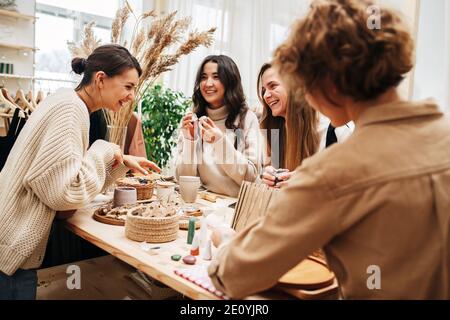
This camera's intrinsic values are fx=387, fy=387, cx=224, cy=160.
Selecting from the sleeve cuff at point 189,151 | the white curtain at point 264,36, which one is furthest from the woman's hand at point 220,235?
the sleeve cuff at point 189,151

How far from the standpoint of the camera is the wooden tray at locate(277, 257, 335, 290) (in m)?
0.89

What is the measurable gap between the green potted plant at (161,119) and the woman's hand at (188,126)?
1.24 metres

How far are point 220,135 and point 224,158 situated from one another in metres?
0.14

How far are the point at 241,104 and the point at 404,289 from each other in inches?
74.8

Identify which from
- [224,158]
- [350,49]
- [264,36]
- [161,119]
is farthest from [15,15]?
[350,49]

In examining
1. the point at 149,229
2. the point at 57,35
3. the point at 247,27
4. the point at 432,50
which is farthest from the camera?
the point at 57,35

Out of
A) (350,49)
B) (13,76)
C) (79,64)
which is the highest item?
(13,76)

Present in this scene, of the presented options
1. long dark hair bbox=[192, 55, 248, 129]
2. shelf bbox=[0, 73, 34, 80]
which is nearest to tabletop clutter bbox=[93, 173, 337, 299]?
long dark hair bbox=[192, 55, 248, 129]

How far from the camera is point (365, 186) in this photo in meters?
0.69

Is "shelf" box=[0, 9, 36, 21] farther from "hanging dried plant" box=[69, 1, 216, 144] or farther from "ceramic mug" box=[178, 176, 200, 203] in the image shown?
"ceramic mug" box=[178, 176, 200, 203]

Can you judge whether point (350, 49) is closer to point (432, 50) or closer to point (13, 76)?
point (432, 50)

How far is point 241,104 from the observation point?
2.51 m
